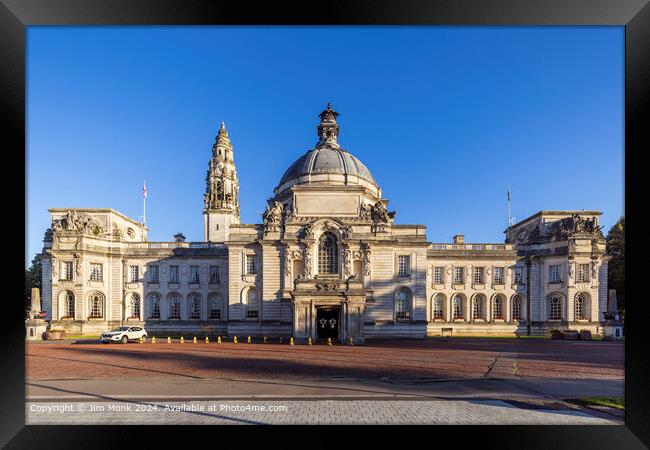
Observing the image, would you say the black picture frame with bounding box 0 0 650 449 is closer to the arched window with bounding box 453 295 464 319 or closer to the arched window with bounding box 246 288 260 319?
the arched window with bounding box 246 288 260 319

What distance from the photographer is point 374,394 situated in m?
12.7

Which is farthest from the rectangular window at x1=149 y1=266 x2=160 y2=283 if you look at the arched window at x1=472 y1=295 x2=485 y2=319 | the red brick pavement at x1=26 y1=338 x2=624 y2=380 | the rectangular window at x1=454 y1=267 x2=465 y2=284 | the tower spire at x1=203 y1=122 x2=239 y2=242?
the arched window at x1=472 y1=295 x2=485 y2=319

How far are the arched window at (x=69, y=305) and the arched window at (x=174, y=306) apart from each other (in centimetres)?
1089

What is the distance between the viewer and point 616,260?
144 ft

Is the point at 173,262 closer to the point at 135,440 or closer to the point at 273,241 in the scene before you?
the point at 273,241

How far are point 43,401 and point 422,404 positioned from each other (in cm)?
1363

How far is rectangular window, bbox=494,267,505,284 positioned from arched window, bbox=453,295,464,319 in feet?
16.8

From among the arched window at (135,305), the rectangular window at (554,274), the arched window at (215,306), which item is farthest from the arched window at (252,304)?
the rectangular window at (554,274)

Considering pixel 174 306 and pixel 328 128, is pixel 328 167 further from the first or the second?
pixel 174 306

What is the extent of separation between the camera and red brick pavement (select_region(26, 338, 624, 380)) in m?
16.9

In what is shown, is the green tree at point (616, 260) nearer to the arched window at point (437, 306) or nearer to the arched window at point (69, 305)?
the arched window at point (437, 306)
